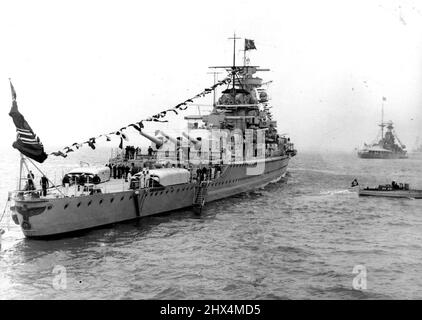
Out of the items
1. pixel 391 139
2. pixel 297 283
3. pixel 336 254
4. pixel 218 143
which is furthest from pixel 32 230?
pixel 391 139

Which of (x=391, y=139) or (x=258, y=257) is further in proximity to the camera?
(x=391, y=139)

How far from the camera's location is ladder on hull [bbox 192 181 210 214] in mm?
31066

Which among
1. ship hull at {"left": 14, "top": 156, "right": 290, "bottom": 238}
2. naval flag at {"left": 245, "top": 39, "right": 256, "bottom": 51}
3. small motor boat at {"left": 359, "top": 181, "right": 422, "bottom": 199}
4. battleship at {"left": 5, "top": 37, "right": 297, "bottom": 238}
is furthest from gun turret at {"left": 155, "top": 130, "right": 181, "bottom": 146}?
naval flag at {"left": 245, "top": 39, "right": 256, "bottom": 51}

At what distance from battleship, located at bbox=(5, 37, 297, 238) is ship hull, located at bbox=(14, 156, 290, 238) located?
5cm

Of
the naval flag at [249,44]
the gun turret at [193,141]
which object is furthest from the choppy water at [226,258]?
the naval flag at [249,44]

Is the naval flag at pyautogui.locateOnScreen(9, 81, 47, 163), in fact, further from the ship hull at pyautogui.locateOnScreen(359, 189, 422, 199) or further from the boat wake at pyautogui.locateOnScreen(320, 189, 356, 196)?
the ship hull at pyautogui.locateOnScreen(359, 189, 422, 199)

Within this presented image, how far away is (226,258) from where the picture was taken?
19266 millimetres

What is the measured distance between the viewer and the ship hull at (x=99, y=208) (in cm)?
2100

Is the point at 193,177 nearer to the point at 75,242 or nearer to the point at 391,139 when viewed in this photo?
the point at 75,242

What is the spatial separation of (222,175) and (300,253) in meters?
17.7

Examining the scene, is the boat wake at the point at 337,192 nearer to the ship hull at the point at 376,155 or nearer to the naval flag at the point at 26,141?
the naval flag at the point at 26,141

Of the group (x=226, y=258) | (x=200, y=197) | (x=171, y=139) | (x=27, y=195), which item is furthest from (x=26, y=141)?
(x=171, y=139)

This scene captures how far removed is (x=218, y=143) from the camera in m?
41.9
